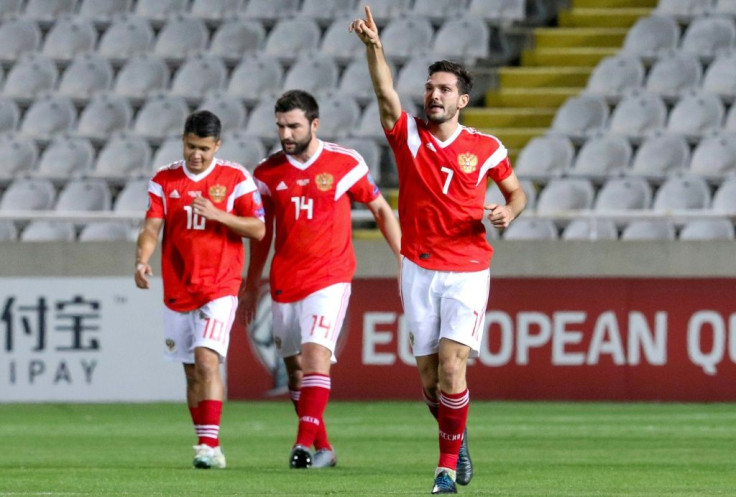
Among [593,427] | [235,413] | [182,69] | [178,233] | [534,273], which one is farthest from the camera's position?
[182,69]

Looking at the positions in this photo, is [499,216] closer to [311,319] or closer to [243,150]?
[311,319]

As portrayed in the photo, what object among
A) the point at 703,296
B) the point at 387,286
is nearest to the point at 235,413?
the point at 387,286

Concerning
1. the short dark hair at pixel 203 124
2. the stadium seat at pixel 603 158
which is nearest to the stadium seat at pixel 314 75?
the stadium seat at pixel 603 158

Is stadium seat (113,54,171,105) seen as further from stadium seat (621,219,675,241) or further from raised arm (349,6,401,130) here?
raised arm (349,6,401,130)

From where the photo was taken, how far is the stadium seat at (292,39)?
1980 cm

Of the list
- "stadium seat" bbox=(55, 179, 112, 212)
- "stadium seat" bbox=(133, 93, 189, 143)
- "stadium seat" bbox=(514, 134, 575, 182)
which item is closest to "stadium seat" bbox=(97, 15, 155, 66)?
"stadium seat" bbox=(133, 93, 189, 143)

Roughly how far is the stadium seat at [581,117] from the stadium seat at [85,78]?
5.53 metres

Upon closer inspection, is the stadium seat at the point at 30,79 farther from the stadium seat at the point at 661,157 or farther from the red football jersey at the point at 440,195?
the red football jersey at the point at 440,195

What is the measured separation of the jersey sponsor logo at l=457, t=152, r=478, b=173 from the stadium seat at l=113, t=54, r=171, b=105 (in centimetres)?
1223

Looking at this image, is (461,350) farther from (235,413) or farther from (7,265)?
(7,265)

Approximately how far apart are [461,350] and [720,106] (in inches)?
406

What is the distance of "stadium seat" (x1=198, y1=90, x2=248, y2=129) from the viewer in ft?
62.0

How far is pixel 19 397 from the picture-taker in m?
15.2

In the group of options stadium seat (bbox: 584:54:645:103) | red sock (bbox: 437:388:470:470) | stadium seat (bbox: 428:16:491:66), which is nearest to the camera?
red sock (bbox: 437:388:470:470)
